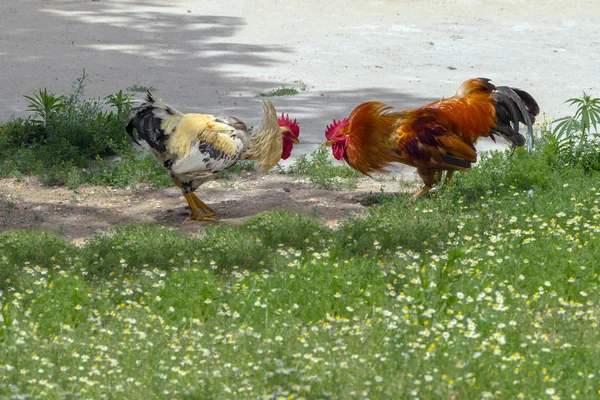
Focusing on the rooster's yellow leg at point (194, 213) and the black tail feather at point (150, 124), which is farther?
the rooster's yellow leg at point (194, 213)

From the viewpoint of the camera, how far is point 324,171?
27.8 ft

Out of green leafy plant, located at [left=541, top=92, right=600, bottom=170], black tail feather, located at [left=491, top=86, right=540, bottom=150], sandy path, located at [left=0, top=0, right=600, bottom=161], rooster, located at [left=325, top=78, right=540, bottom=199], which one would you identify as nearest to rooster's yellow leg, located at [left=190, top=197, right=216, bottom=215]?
rooster, located at [left=325, top=78, right=540, bottom=199]

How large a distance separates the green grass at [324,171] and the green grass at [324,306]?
1.09m

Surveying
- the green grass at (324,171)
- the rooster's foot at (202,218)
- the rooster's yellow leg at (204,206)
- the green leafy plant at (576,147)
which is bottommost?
the rooster's foot at (202,218)

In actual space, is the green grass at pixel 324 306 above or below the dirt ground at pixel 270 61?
below

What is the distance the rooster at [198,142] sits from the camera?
715cm

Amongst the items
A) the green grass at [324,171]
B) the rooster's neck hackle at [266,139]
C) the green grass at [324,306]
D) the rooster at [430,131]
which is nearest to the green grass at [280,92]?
the green grass at [324,171]

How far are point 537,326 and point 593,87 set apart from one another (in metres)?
7.25

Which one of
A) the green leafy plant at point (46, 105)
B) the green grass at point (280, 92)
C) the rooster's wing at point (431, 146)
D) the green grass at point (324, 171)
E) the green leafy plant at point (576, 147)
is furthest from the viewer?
the green grass at point (280, 92)

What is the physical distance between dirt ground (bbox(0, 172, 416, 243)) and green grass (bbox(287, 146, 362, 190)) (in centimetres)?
8

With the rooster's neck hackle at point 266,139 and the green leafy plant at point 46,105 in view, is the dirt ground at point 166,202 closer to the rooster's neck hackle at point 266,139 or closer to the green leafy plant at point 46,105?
the rooster's neck hackle at point 266,139

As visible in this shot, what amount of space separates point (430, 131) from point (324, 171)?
1414mm

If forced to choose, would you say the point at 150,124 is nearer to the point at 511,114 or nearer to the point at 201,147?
the point at 201,147

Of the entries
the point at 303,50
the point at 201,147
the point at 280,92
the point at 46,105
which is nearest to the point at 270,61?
the point at 303,50
